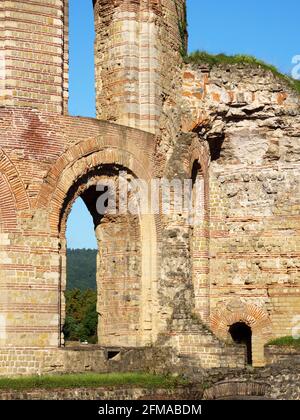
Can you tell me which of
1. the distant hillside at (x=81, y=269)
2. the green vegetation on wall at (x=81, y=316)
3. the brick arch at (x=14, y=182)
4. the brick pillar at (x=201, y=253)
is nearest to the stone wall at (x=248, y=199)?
the brick pillar at (x=201, y=253)

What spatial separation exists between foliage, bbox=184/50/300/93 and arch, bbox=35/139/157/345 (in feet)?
11.7

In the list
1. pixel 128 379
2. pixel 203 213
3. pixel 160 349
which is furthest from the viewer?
pixel 203 213

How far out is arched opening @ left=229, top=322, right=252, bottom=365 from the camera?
2381 cm

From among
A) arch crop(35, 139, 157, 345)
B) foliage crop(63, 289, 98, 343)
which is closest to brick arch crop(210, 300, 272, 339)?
arch crop(35, 139, 157, 345)

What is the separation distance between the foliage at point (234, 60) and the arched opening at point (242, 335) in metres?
5.66

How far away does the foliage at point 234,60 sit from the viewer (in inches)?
903

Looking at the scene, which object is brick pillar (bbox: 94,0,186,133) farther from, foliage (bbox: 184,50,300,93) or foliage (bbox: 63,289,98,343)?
foliage (bbox: 63,289,98,343)

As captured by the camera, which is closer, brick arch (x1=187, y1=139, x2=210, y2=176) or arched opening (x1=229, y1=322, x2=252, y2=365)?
brick arch (x1=187, y1=139, x2=210, y2=176)

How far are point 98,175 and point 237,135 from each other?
15.9 feet

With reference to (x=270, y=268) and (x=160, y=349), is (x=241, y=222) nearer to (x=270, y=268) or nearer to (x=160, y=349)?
(x=270, y=268)

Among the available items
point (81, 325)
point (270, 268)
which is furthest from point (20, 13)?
point (81, 325)

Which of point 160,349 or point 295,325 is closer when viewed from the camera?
point 160,349

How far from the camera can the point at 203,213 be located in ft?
75.4
